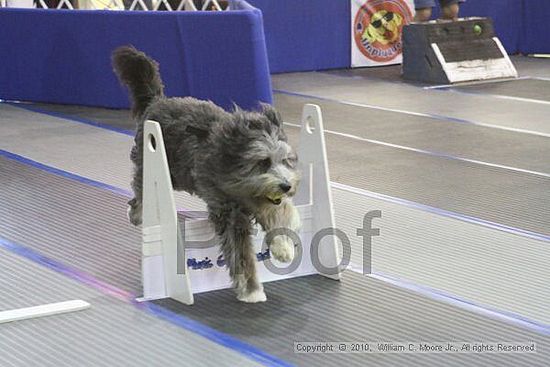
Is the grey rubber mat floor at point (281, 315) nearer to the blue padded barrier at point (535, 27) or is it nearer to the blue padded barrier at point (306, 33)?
the blue padded barrier at point (306, 33)

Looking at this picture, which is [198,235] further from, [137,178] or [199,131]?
[137,178]

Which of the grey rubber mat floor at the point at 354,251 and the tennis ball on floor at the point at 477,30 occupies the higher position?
the tennis ball on floor at the point at 477,30

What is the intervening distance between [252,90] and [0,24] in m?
2.61

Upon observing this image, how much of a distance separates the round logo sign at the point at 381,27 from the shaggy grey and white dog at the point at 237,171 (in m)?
7.61

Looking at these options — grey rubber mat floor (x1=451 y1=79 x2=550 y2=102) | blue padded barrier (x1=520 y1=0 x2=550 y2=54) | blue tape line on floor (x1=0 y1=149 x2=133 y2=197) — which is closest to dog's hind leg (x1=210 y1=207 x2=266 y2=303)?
blue tape line on floor (x1=0 y1=149 x2=133 y2=197)

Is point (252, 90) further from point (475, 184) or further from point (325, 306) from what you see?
point (325, 306)

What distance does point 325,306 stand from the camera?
142 inches

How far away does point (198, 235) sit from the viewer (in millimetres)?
3699

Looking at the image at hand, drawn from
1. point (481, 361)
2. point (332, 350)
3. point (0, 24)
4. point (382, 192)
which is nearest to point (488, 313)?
point (481, 361)

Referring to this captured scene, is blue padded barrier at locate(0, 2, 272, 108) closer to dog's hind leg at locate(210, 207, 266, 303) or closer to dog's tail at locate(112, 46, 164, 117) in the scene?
dog's tail at locate(112, 46, 164, 117)

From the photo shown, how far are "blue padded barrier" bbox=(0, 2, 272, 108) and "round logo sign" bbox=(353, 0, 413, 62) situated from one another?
332cm

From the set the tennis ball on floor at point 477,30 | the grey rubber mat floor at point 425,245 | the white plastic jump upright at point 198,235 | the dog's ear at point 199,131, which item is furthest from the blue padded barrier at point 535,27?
the dog's ear at point 199,131

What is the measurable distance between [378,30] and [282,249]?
8.36 m

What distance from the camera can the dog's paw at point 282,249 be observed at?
351cm
